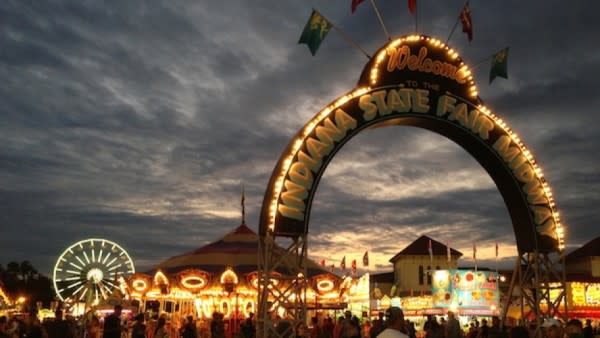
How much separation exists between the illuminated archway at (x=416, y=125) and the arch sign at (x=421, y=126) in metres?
0.03

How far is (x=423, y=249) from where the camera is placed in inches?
2894

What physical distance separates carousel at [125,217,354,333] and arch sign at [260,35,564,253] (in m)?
9.14

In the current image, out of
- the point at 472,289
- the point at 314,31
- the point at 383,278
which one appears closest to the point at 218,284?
the point at 472,289

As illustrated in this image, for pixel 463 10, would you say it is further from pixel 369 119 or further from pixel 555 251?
pixel 555 251

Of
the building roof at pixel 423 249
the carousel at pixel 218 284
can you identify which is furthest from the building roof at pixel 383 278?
the carousel at pixel 218 284

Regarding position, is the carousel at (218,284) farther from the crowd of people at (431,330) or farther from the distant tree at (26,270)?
the distant tree at (26,270)

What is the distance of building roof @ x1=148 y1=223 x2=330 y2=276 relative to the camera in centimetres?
3478

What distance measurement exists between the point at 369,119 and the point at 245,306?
1920 cm

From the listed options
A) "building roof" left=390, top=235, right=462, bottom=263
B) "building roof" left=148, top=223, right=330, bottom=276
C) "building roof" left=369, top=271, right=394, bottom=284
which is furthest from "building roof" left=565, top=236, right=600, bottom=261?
"building roof" left=148, top=223, right=330, bottom=276

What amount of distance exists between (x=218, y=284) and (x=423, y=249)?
4690cm

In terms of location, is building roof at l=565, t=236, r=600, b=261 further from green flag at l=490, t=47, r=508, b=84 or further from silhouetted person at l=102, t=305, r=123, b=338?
silhouetted person at l=102, t=305, r=123, b=338

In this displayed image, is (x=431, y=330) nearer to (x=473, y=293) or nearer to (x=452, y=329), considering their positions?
(x=452, y=329)

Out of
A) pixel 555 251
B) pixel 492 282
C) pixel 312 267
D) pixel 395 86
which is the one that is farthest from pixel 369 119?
pixel 312 267

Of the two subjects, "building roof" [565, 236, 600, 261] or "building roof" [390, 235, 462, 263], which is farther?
"building roof" [390, 235, 462, 263]
